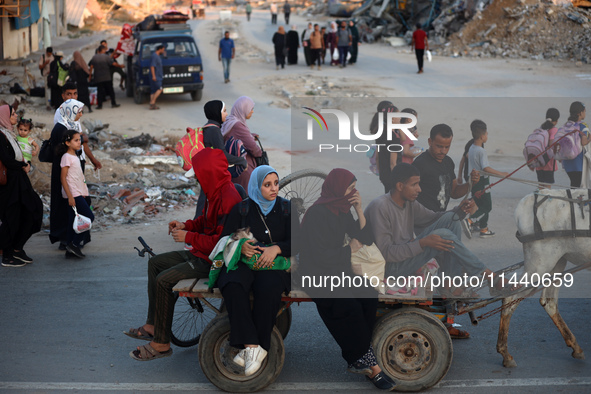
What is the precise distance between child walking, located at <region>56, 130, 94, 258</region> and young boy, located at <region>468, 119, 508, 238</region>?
177 inches

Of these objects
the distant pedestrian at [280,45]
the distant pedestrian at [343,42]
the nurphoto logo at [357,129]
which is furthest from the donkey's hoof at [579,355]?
the distant pedestrian at [343,42]

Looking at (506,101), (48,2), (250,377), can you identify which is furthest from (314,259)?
(48,2)

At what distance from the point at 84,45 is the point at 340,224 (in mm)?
34054

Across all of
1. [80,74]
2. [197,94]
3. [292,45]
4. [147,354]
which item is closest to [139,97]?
[197,94]

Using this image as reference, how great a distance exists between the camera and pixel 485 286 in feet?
17.0

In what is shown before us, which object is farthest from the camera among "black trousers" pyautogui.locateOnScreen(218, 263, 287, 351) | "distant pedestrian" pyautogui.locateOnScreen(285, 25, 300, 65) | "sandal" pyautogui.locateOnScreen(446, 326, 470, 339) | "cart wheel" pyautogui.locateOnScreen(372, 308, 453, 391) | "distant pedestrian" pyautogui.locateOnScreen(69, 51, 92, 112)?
"distant pedestrian" pyautogui.locateOnScreen(285, 25, 300, 65)

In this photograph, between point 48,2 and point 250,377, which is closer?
point 250,377

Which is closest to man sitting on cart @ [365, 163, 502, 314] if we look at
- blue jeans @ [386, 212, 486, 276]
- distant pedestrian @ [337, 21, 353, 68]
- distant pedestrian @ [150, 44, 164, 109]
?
blue jeans @ [386, 212, 486, 276]

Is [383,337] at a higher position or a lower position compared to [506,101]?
lower

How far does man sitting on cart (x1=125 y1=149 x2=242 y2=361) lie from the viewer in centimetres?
512

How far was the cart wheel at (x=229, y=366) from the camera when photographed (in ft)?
16.0

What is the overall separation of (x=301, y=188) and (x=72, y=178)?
8.83 ft

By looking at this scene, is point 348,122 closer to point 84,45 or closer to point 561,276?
point 561,276

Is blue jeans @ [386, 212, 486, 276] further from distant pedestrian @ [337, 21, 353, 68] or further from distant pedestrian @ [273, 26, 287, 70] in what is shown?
distant pedestrian @ [337, 21, 353, 68]
